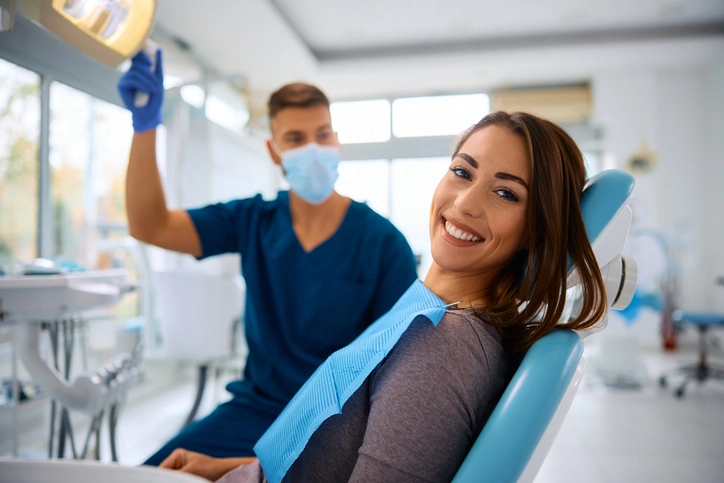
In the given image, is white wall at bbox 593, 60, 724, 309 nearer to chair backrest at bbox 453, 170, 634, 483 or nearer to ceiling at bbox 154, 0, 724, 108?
ceiling at bbox 154, 0, 724, 108

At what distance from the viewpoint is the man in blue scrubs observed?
104 centimetres

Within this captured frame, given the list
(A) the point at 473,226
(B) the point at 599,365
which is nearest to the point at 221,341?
(A) the point at 473,226

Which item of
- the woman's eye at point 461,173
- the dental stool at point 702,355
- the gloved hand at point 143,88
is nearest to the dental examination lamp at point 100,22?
the gloved hand at point 143,88

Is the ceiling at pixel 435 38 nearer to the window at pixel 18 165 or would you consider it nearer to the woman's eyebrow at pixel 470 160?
the window at pixel 18 165

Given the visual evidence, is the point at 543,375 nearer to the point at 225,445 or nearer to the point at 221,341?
the point at 225,445

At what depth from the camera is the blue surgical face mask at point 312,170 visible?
1213 millimetres

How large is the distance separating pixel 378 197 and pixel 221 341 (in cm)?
145

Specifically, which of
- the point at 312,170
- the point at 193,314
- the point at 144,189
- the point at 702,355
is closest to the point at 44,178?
the point at 193,314

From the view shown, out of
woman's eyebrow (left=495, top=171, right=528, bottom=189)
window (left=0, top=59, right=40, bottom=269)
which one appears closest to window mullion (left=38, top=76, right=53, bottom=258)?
window (left=0, top=59, right=40, bottom=269)

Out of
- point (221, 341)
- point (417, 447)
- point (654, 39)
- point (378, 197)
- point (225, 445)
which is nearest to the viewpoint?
point (417, 447)

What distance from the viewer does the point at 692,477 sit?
195 centimetres

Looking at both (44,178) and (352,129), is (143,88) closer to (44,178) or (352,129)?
(352,129)

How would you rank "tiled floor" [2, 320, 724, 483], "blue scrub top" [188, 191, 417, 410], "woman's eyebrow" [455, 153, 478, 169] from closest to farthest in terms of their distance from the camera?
"woman's eyebrow" [455, 153, 478, 169], "blue scrub top" [188, 191, 417, 410], "tiled floor" [2, 320, 724, 483]

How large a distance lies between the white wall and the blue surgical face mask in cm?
454
